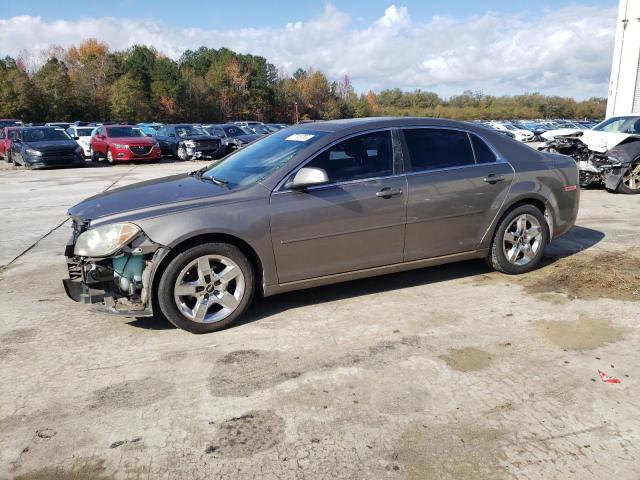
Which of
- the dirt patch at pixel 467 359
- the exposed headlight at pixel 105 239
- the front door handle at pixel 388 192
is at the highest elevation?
the front door handle at pixel 388 192

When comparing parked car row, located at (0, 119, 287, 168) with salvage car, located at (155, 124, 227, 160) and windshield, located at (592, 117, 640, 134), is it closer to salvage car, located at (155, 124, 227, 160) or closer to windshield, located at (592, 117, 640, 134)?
salvage car, located at (155, 124, 227, 160)

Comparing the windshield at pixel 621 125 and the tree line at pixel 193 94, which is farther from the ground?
the tree line at pixel 193 94

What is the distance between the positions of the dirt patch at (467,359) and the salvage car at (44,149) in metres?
20.2

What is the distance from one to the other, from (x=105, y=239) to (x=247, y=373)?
1.57 meters

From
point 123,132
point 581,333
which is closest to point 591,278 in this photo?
point 581,333

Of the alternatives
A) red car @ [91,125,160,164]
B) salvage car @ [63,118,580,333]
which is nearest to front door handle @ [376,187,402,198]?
salvage car @ [63,118,580,333]

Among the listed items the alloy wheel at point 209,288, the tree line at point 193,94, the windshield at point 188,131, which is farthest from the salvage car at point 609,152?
the tree line at point 193,94

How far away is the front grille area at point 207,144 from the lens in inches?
908

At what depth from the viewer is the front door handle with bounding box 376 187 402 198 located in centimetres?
464

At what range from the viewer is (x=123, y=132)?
23.0 meters

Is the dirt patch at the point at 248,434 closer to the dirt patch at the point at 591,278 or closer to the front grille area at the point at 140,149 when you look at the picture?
the dirt patch at the point at 591,278

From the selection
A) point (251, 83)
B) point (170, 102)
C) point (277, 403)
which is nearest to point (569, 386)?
point (277, 403)

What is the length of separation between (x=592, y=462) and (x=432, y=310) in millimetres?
2086


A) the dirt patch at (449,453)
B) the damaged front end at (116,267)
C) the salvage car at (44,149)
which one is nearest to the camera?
the dirt patch at (449,453)
